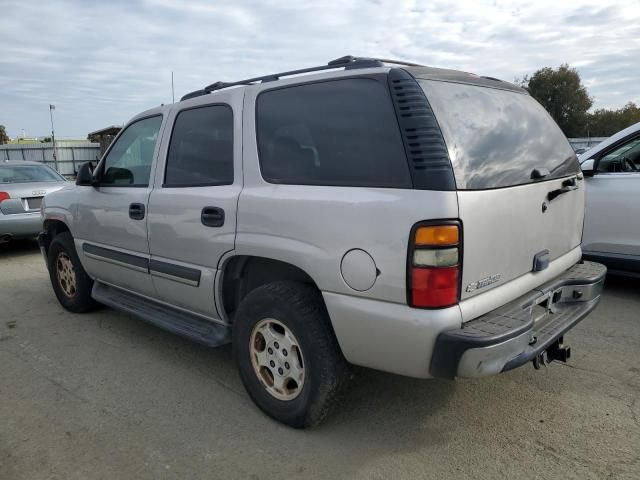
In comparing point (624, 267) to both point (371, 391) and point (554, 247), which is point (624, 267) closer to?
point (554, 247)

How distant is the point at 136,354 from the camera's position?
3855mm

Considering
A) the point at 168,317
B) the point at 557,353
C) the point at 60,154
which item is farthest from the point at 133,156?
the point at 60,154

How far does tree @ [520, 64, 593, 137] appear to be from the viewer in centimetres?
4528

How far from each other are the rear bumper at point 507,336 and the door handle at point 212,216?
1467 millimetres

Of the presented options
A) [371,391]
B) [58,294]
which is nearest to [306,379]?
[371,391]

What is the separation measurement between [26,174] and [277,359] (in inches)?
293

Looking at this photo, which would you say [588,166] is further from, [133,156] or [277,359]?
[133,156]

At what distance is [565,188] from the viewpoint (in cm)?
288

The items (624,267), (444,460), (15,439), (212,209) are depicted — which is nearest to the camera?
(444,460)

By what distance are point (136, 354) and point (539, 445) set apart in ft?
9.39

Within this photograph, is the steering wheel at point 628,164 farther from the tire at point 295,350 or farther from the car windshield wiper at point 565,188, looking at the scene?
the tire at point 295,350

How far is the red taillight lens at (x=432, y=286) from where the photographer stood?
7.06 feet

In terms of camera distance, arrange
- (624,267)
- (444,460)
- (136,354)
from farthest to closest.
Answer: (624,267) → (136,354) → (444,460)

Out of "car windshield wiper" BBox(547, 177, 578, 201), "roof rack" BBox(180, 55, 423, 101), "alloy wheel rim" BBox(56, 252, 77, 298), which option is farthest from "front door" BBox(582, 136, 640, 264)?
"alloy wheel rim" BBox(56, 252, 77, 298)
